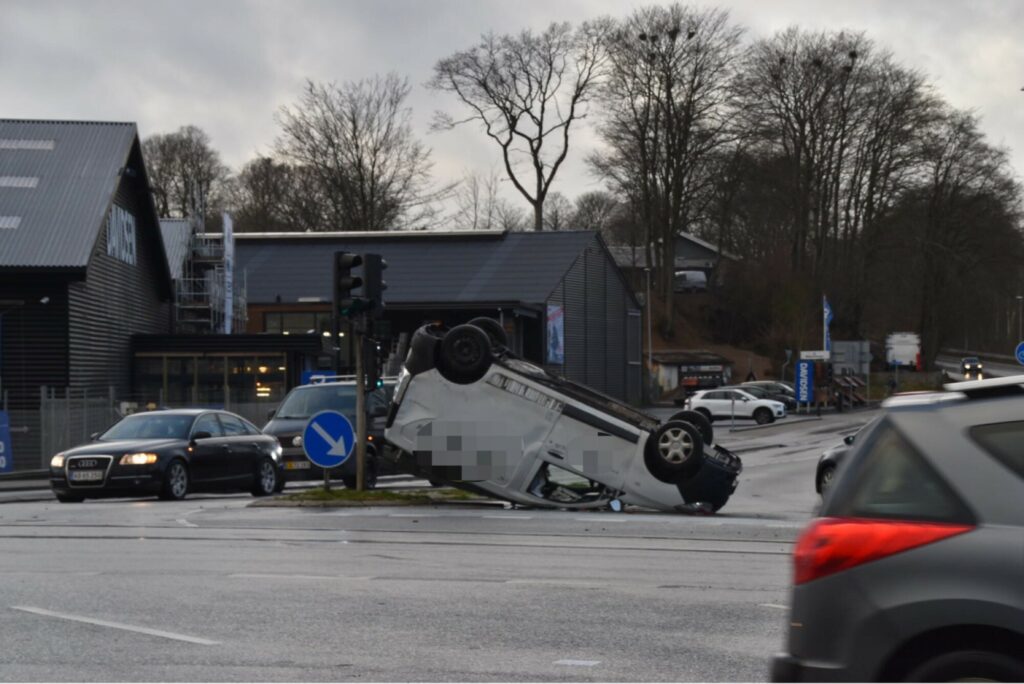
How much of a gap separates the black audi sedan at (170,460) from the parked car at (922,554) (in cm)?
1718

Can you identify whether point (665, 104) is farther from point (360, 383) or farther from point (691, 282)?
point (360, 383)

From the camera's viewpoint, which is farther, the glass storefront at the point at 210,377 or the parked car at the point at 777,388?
the parked car at the point at 777,388

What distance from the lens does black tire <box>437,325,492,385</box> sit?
57.0ft

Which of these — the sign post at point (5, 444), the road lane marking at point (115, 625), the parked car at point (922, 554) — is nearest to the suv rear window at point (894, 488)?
the parked car at point (922, 554)

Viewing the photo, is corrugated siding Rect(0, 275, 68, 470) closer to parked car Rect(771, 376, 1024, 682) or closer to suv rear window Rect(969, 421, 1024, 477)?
parked car Rect(771, 376, 1024, 682)

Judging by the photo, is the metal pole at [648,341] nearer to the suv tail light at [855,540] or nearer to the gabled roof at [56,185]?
the gabled roof at [56,185]

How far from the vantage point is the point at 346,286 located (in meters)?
19.3

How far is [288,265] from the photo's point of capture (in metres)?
62.7

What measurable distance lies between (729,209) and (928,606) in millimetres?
71938

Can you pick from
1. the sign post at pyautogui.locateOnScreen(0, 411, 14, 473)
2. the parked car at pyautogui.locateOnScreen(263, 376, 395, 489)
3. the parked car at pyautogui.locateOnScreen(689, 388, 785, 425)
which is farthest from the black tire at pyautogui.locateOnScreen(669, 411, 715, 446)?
the parked car at pyautogui.locateOnScreen(689, 388, 785, 425)

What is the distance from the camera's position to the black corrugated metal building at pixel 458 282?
5884 centimetres

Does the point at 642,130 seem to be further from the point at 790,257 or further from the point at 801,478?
the point at 801,478

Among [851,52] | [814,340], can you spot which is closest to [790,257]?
[814,340]

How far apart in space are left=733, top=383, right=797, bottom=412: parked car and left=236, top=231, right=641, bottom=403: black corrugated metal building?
6853 mm
